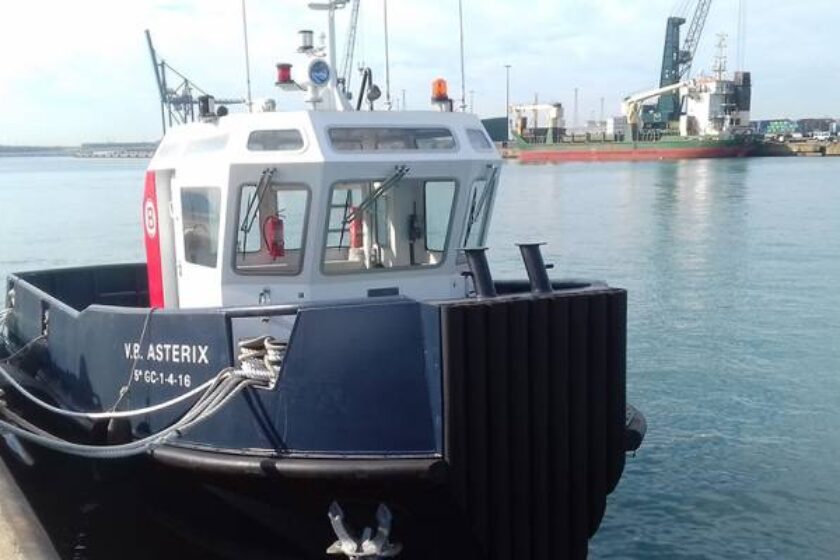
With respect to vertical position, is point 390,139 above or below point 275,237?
above

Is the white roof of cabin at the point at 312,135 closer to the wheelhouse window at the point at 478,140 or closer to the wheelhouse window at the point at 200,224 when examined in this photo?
the wheelhouse window at the point at 478,140

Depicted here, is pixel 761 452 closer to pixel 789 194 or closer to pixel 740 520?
pixel 740 520

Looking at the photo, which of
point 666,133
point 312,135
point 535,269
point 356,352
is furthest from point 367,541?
point 666,133

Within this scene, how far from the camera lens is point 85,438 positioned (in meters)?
7.07

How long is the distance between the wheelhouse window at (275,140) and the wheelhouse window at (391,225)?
0.53 metres

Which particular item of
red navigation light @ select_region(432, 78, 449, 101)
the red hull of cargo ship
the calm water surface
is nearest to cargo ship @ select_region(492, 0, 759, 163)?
the red hull of cargo ship

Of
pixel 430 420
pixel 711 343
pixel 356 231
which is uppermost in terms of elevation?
pixel 356 231

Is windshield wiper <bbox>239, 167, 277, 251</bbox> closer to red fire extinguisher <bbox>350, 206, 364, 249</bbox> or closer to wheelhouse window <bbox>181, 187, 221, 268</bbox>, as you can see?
wheelhouse window <bbox>181, 187, 221, 268</bbox>

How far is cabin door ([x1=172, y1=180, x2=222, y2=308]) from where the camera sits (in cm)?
641

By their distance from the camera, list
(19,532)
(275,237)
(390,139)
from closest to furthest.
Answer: (19,532) < (390,139) < (275,237)

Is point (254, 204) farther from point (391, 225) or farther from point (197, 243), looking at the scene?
point (391, 225)

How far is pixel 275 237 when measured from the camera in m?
6.50

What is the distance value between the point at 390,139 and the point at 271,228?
104 cm

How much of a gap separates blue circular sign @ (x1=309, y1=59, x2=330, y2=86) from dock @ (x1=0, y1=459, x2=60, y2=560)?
3569 mm
